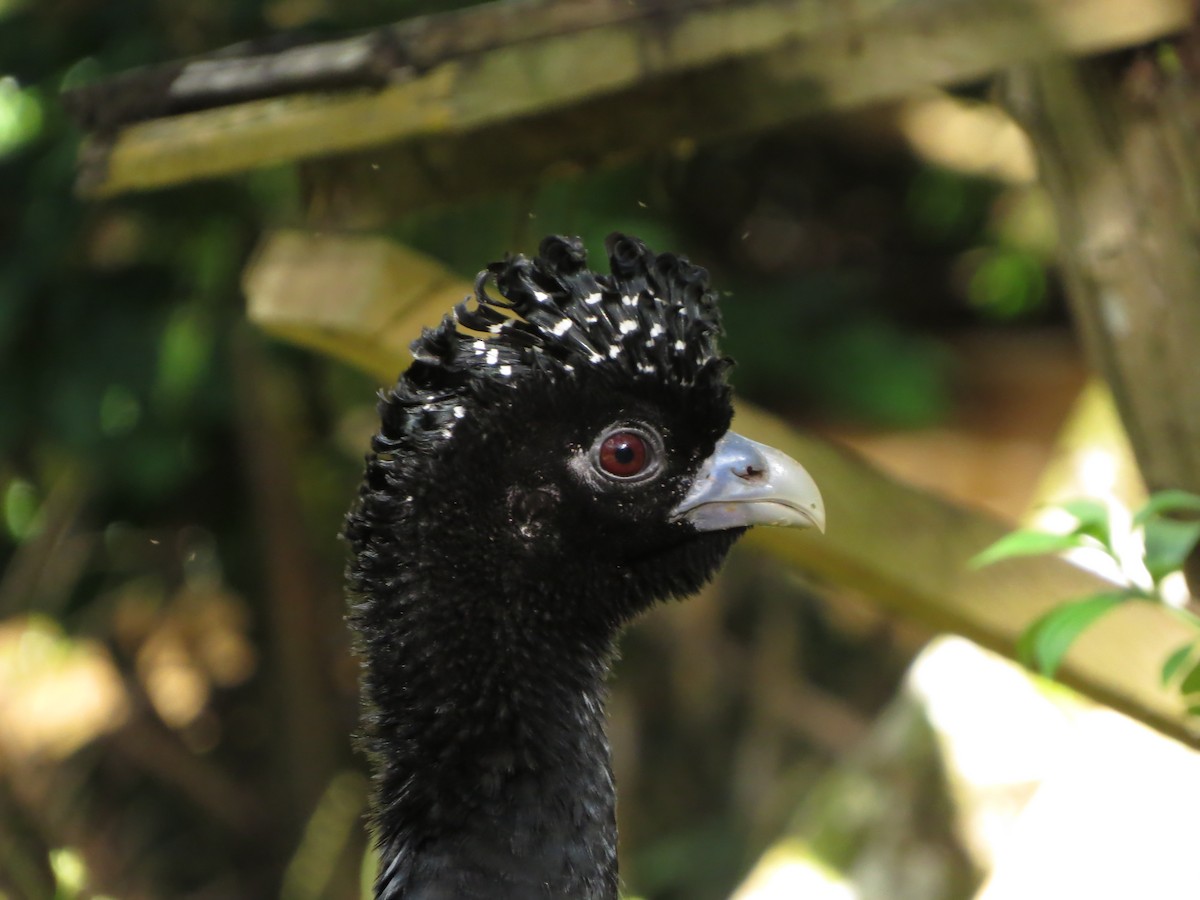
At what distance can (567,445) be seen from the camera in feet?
6.66

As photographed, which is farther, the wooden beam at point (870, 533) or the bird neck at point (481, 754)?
the wooden beam at point (870, 533)

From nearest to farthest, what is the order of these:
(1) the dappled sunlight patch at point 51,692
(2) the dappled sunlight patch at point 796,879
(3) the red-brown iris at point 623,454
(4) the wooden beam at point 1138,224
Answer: (3) the red-brown iris at point 623,454 < (4) the wooden beam at point 1138,224 < (2) the dappled sunlight patch at point 796,879 < (1) the dappled sunlight patch at point 51,692

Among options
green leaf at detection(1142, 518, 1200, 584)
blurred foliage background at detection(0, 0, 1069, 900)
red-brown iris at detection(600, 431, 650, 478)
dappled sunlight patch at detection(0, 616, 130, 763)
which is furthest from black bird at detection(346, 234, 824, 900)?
dappled sunlight patch at detection(0, 616, 130, 763)

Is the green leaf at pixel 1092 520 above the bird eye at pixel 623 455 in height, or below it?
above

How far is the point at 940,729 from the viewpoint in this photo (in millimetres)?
3453

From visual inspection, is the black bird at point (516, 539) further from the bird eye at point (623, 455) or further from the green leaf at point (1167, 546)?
the green leaf at point (1167, 546)

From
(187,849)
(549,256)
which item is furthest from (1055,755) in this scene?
(187,849)

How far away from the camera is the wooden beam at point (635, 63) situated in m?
2.28

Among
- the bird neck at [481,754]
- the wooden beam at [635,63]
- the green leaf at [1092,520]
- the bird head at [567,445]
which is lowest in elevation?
the bird neck at [481,754]

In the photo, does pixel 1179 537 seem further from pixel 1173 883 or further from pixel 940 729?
pixel 940 729

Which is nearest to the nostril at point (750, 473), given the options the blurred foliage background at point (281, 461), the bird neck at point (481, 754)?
the bird neck at point (481, 754)

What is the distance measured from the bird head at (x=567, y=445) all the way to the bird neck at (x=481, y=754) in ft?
0.19

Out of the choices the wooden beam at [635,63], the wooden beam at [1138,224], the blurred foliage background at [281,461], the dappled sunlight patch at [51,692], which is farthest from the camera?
the dappled sunlight patch at [51,692]

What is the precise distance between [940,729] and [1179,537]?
5.11 feet
